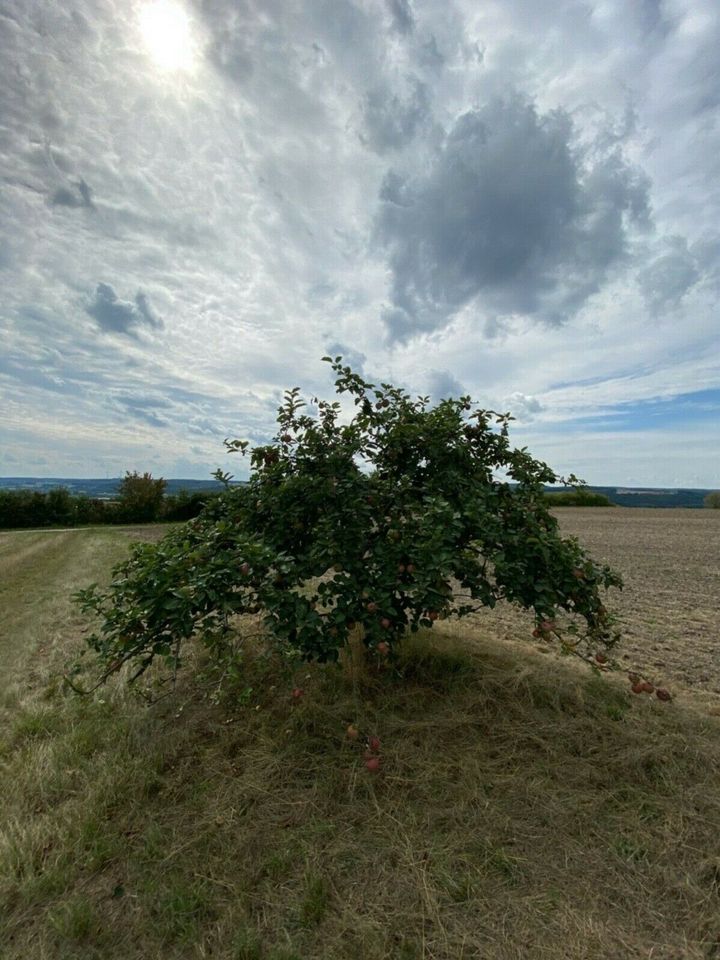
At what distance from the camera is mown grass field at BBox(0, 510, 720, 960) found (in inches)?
87.3

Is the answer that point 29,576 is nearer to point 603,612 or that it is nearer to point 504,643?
point 504,643

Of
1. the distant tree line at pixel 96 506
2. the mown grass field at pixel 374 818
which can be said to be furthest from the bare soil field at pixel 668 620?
the distant tree line at pixel 96 506

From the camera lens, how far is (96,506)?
164 ft

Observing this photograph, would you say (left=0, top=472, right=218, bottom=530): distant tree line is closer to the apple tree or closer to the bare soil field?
the bare soil field

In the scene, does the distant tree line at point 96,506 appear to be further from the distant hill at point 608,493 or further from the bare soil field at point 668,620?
the bare soil field at point 668,620

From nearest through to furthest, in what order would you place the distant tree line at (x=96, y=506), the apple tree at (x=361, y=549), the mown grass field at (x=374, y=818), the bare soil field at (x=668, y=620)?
1. the mown grass field at (x=374, y=818)
2. the apple tree at (x=361, y=549)
3. the bare soil field at (x=668, y=620)
4. the distant tree line at (x=96, y=506)

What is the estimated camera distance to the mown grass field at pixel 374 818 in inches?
87.3

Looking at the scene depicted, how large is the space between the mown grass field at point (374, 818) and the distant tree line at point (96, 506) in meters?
45.6

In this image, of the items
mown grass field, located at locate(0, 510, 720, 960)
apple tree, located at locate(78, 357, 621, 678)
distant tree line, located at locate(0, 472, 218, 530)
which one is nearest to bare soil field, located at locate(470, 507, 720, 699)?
mown grass field, located at locate(0, 510, 720, 960)

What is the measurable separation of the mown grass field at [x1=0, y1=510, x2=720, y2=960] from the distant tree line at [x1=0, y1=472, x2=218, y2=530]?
45.6 meters

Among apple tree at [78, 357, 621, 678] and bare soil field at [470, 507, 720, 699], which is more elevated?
apple tree at [78, 357, 621, 678]

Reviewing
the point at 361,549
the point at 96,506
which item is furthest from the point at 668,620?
the point at 96,506

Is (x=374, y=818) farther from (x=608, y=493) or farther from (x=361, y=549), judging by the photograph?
(x=608, y=493)

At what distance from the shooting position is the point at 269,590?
10.7ft
